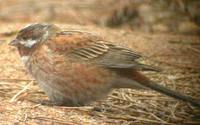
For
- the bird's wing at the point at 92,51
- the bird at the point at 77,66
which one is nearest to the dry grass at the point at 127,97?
the bird at the point at 77,66

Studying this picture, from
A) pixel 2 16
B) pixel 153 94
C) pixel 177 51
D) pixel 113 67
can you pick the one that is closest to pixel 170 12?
pixel 177 51

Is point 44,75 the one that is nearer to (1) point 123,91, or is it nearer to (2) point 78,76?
(2) point 78,76

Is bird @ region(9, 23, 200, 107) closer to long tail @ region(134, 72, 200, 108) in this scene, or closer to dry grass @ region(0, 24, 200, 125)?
long tail @ region(134, 72, 200, 108)

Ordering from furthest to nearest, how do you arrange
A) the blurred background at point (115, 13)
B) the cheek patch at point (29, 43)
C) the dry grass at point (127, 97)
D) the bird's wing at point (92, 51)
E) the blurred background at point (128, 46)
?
1. the blurred background at point (115, 13)
2. the cheek patch at point (29, 43)
3. the bird's wing at point (92, 51)
4. the blurred background at point (128, 46)
5. the dry grass at point (127, 97)

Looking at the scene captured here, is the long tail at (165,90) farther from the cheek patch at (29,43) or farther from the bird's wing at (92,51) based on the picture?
the cheek patch at (29,43)

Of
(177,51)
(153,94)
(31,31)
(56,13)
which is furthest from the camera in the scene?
(56,13)

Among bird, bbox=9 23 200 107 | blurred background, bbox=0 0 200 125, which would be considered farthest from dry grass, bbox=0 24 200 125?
bird, bbox=9 23 200 107

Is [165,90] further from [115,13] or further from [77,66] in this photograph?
[115,13]
